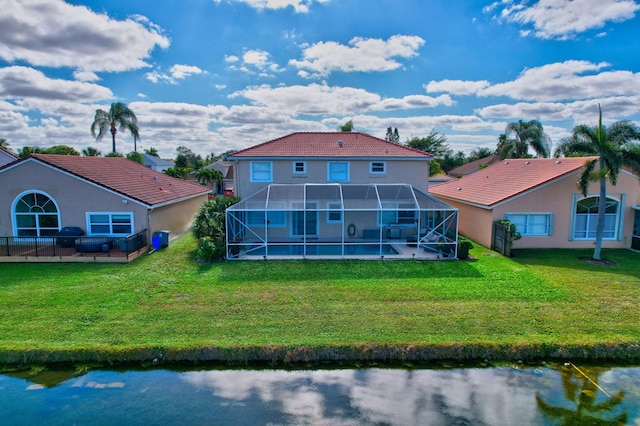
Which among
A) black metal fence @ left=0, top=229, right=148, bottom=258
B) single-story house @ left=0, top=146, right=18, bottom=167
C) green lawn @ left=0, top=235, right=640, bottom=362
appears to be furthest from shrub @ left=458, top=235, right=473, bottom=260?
single-story house @ left=0, top=146, right=18, bottom=167

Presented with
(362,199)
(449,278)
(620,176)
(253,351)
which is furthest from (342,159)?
(620,176)

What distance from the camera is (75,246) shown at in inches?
635

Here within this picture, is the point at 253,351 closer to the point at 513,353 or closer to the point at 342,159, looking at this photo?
the point at 513,353

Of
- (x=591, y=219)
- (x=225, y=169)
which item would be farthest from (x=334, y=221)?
(x=225, y=169)

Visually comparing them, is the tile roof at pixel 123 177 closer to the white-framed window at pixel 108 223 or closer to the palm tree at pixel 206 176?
the white-framed window at pixel 108 223

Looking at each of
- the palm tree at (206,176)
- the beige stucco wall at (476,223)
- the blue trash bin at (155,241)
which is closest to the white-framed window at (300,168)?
the blue trash bin at (155,241)

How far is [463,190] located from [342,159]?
987 cm

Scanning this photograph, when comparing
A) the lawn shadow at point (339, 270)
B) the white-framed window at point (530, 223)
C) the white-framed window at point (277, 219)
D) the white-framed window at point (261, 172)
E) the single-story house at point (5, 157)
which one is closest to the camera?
the lawn shadow at point (339, 270)

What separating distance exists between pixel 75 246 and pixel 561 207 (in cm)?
2340

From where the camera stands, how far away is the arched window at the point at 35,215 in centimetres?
1728

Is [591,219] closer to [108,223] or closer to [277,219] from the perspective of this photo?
[277,219]

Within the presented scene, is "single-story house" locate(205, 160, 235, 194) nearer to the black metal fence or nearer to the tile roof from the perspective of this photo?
the tile roof

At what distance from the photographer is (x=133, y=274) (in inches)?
554

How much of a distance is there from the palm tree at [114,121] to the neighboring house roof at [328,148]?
2576 centimetres
